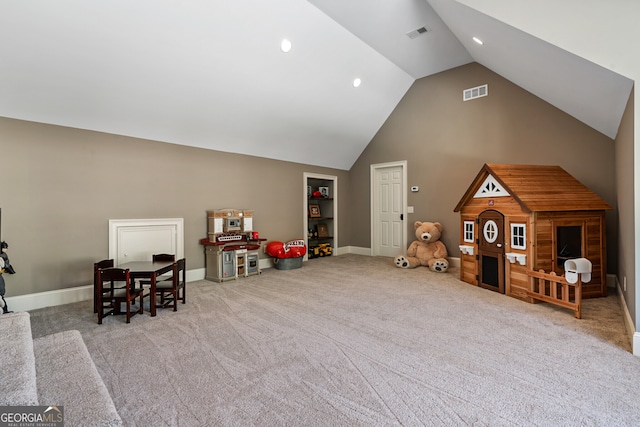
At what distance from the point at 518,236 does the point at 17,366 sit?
4538 mm

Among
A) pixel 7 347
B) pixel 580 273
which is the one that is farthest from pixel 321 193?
pixel 7 347

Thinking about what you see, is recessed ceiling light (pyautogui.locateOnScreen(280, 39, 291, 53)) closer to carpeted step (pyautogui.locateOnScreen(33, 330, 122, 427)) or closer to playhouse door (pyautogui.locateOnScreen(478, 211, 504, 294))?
playhouse door (pyautogui.locateOnScreen(478, 211, 504, 294))

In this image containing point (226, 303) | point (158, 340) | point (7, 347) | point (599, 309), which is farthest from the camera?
point (226, 303)

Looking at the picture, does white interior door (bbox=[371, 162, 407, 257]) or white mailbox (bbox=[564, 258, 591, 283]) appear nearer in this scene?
white mailbox (bbox=[564, 258, 591, 283])

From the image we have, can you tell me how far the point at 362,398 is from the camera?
185 cm

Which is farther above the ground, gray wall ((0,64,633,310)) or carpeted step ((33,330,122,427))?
gray wall ((0,64,633,310))

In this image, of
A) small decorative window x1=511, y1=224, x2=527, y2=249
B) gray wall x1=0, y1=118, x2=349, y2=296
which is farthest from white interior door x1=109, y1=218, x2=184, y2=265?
small decorative window x1=511, y1=224, x2=527, y2=249

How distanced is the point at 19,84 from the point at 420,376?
4515mm

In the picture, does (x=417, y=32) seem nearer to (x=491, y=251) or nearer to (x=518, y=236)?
(x=518, y=236)

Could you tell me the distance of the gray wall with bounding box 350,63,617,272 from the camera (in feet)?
15.0

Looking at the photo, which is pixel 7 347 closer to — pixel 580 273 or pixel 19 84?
pixel 19 84

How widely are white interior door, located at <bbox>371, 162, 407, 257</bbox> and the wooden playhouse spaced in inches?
89.0

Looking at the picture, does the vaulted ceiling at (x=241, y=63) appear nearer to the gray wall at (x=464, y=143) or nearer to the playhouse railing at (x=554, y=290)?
the gray wall at (x=464, y=143)

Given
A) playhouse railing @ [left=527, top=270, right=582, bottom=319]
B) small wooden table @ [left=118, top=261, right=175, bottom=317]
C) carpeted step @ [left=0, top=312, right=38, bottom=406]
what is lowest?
playhouse railing @ [left=527, top=270, right=582, bottom=319]
